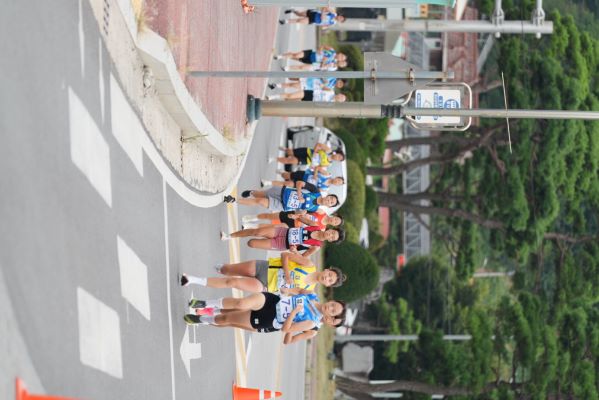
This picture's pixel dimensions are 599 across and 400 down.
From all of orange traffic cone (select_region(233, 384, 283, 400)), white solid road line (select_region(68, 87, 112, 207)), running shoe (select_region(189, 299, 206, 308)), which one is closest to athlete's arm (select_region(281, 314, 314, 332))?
running shoe (select_region(189, 299, 206, 308))

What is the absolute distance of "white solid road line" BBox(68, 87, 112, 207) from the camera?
897cm

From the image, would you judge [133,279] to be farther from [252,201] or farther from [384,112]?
[252,201]

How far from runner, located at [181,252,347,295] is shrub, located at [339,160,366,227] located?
642 inches

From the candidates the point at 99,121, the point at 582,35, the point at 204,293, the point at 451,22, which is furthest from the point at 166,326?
the point at 582,35

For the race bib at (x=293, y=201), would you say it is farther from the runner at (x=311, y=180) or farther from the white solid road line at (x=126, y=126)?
the white solid road line at (x=126, y=126)

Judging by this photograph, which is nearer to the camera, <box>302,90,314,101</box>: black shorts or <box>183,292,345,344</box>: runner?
<box>183,292,345,344</box>: runner

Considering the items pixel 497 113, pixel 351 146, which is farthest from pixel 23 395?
pixel 351 146

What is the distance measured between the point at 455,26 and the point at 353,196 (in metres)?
6.13

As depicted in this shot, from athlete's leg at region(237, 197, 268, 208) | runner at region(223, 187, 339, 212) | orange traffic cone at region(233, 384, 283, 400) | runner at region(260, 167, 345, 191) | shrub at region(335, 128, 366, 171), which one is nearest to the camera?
orange traffic cone at region(233, 384, 283, 400)

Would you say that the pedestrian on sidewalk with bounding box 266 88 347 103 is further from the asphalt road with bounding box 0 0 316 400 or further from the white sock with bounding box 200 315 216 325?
the asphalt road with bounding box 0 0 316 400

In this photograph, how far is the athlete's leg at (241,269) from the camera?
544 inches

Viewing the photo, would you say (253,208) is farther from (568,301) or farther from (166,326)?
(568,301)

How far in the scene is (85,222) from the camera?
908 cm

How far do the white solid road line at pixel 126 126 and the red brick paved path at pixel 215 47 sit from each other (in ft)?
3.10
